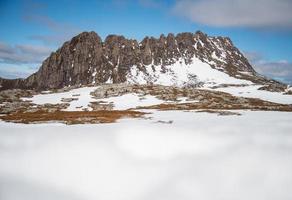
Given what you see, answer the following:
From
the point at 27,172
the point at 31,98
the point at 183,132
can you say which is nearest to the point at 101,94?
the point at 31,98

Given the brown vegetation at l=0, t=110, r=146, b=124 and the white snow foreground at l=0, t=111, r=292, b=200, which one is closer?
the white snow foreground at l=0, t=111, r=292, b=200

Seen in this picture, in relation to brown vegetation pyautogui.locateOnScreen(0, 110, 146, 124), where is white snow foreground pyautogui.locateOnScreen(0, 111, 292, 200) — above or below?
below

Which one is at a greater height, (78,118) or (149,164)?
(78,118)

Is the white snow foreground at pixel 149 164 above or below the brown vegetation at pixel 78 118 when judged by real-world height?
below

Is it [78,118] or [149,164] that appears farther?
[78,118]

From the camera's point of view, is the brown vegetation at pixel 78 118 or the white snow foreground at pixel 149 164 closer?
the white snow foreground at pixel 149 164

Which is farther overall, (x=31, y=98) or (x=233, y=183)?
(x=31, y=98)

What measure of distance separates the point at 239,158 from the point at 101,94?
76904mm

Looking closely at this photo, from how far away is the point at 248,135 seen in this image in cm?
3512

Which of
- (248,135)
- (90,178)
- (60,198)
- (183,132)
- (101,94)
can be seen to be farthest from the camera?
(101,94)

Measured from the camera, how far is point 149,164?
2844 centimetres

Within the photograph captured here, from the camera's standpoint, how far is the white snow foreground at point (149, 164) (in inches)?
929

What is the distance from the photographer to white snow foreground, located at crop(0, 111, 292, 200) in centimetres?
2359

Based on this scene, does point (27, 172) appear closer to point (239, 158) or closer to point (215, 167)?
point (215, 167)
